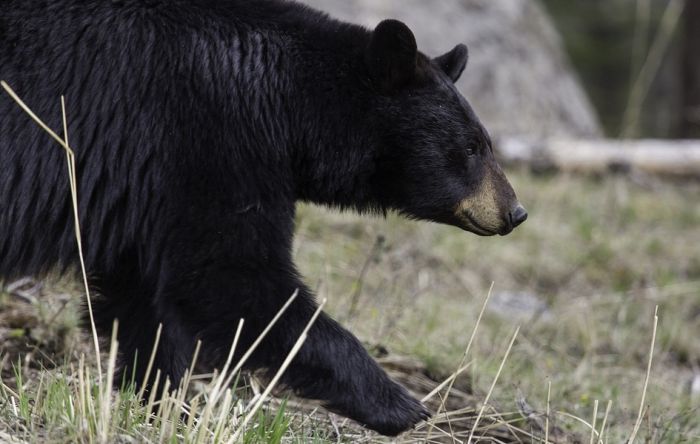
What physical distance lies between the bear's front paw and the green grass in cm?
15

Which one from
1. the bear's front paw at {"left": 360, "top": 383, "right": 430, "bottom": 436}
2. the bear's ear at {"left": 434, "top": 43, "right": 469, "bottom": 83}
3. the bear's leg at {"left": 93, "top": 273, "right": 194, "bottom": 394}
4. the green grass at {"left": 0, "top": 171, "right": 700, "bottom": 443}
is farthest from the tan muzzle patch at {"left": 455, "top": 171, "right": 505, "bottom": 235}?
the bear's leg at {"left": 93, "top": 273, "right": 194, "bottom": 394}

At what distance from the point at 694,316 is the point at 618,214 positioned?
5.20 ft

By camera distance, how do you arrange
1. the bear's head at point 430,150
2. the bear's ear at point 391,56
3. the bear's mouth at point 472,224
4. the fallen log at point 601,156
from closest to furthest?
1. the bear's ear at point 391,56
2. the bear's head at point 430,150
3. the bear's mouth at point 472,224
4. the fallen log at point 601,156

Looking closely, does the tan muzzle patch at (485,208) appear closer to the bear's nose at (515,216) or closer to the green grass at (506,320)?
the bear's nose at (515,216)

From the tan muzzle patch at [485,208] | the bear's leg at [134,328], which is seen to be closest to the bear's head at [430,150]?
the tan muzzle patch at [485,208]

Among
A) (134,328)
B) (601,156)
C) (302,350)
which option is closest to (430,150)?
(302,350)

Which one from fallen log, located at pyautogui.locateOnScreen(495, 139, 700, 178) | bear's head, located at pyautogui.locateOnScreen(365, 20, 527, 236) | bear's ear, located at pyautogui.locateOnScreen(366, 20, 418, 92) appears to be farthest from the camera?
fallen log, located at pyautogui.locateOnScreen(495, 139, 700, 178)

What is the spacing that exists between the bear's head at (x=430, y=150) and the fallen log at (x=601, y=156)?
4758 mm

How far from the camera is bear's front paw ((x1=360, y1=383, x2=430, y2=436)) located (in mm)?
2764

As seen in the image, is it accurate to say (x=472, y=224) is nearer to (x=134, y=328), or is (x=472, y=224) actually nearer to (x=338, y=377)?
(x=338, y=377)

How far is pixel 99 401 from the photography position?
2.29 m

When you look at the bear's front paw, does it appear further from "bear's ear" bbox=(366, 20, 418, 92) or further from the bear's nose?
"bear's ear" bbox=(366, 20, 418, 92)

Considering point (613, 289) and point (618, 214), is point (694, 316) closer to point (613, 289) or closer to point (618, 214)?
point (613, 289)

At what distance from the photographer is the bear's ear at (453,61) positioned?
3.45 m
